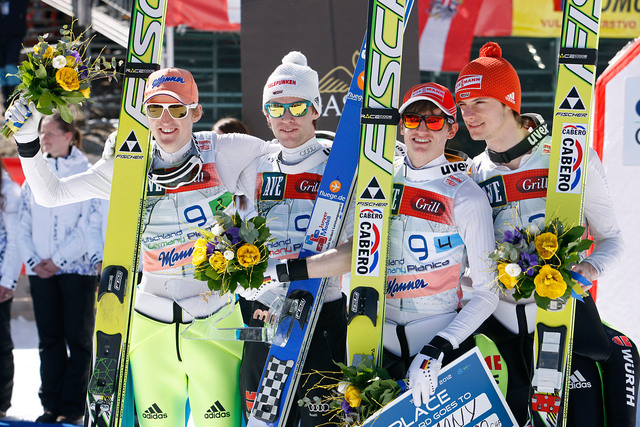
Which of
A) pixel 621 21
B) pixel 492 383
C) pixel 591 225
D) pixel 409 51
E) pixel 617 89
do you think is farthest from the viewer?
pixel 621 21

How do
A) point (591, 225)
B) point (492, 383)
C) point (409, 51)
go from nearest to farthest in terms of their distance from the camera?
point (492, 383), point (591, 225), point (409, 51)

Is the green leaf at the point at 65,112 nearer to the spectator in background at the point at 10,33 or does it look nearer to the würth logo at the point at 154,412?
the würth logo at the point at 154,412

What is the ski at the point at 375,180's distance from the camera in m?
3.04

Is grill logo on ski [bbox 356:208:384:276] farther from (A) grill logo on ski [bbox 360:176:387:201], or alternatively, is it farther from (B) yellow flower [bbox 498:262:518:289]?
(B) yellow flower [bbox 498:262:518:289]

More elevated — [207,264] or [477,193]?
[477,193]

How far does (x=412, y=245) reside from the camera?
304 cm

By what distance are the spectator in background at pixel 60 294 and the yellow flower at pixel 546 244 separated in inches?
126

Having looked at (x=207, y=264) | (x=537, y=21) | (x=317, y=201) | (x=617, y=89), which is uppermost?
(x=537, y=21)

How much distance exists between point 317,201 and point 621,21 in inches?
267

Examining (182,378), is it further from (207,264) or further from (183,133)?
(183,133)

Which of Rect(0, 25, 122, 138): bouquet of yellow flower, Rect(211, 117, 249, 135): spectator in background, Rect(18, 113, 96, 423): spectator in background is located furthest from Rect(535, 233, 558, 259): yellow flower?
Rect(18, 113, 96, 423): spectator in background

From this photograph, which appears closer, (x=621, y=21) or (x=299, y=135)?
(x=299, y=135)

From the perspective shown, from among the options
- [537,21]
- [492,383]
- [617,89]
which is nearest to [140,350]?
[492,383]

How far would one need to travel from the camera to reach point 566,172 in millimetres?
2988
